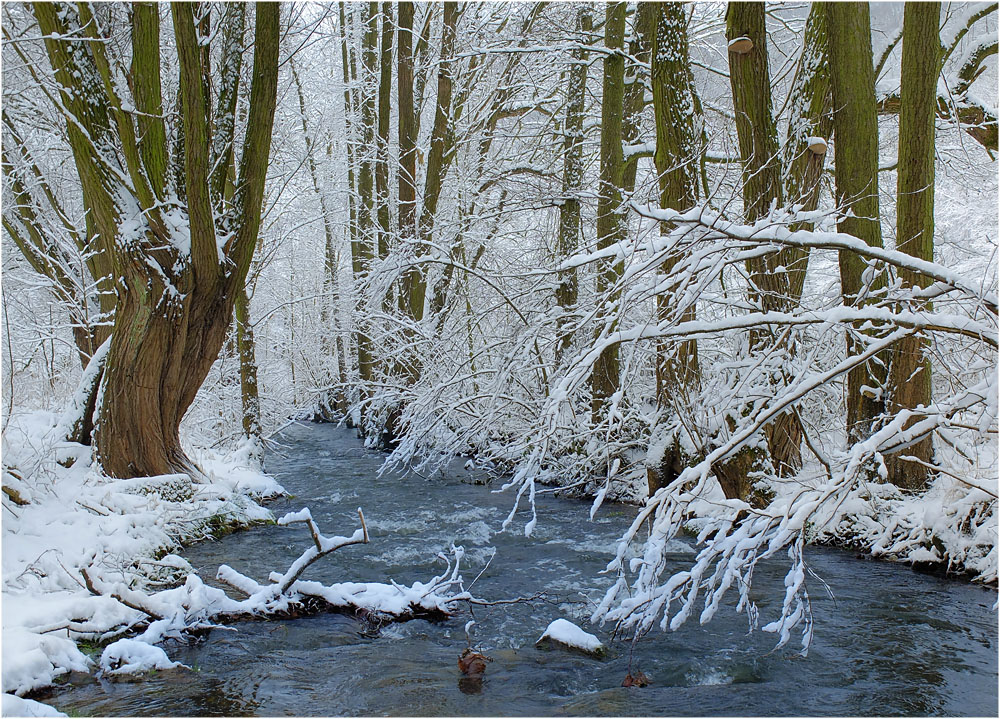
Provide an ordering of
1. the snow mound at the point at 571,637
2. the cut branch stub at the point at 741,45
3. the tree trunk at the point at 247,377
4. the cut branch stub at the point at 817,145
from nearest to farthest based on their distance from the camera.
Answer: the snow mound at the point at 571,637 < the cut branch stub at the point at 817,145 < the cut branch stub at the point at 741,45 < the tree trunk at the point at 247,377

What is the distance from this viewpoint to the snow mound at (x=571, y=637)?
4.45 metres

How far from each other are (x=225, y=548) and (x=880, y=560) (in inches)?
229

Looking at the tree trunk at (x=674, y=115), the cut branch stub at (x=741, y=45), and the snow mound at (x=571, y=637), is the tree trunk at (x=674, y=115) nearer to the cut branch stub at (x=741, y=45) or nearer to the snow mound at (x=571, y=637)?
the cut branch stub at (x=741, y=45)

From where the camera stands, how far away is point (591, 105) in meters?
12.2

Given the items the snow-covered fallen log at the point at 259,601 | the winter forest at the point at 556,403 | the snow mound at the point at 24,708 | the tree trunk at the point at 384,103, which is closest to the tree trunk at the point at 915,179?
the winter forest at the point at 556,403

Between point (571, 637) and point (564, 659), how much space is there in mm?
177

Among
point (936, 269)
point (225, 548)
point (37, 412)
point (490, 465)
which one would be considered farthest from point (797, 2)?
point (37, 412)

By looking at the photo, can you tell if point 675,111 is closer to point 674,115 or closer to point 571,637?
point 674,115

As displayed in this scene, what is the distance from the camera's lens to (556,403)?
364 centimetres

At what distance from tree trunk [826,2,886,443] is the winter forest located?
0.13 ft

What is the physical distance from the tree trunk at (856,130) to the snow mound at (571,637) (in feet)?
10.7

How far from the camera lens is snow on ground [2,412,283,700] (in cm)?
401

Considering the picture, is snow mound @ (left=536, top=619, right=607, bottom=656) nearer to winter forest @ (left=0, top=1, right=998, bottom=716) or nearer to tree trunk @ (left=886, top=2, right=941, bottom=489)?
winter forest @ (left=0, top=1, right=998, bottom=716)

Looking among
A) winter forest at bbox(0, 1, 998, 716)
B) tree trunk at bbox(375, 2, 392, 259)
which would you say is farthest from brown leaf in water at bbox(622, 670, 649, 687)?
tree trunk at bbox(375, 2, 392, 259)
